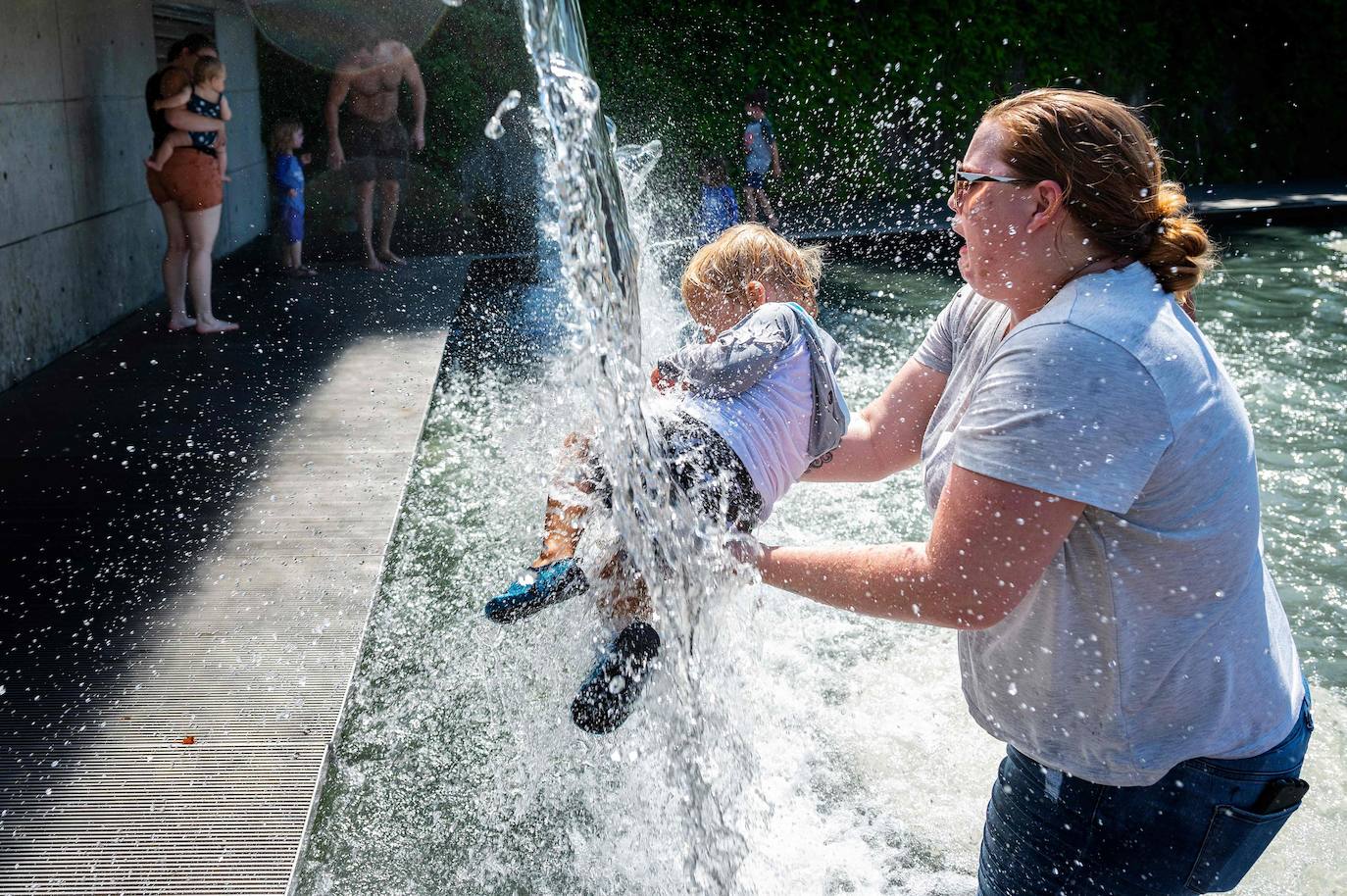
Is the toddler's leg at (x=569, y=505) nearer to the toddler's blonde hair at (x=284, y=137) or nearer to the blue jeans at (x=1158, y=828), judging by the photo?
the blue jeans at (x=1158, y=828)

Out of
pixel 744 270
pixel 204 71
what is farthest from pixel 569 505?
pixel 204 71

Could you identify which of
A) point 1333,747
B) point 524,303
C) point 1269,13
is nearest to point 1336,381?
point 1333,747

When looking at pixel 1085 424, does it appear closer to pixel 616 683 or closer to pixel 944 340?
pixel 944 340

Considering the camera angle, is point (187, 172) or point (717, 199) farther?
point (717, 199)

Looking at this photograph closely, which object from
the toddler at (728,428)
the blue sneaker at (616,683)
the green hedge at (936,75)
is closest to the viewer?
the blue sneaker at (616,683)

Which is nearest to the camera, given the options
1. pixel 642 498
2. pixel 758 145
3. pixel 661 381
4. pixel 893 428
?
pixel 893 428

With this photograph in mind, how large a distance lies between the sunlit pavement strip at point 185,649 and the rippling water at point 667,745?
5.6 inches

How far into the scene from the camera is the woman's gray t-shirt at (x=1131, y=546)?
1.39 m

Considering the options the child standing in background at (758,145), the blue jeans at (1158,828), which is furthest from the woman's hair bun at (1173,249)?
the child standing in background at (758,145)

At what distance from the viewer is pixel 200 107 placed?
24.9 ft

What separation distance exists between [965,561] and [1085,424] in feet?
0.79

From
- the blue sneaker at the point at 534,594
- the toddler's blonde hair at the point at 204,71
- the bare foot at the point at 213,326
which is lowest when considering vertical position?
the bare foot at the point at 213,326

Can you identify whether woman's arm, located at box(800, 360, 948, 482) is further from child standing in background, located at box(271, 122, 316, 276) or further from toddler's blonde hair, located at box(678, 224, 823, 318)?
child standing in background, located at box(271, 122, 316, 276)

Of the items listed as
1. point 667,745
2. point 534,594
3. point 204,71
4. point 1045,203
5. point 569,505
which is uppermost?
point 204,71
